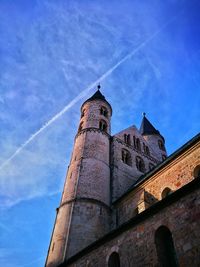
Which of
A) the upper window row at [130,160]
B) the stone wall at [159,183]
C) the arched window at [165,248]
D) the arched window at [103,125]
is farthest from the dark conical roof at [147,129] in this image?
the arched window at [165,248]

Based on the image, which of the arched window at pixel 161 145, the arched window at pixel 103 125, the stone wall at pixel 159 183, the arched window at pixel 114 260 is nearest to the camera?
the arched window at pixel 114 260

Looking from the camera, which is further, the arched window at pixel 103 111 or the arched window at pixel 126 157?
the arched window at pixel 103 111

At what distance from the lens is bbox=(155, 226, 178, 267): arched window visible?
7.81m

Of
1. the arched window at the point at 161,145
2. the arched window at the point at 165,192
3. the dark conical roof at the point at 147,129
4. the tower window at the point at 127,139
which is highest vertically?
the dark conical roof at the point at 147,129

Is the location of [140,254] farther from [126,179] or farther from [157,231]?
[126,179]

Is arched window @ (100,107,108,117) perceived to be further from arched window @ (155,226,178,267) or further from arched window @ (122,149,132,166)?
arched window @ (155,226,178,267)

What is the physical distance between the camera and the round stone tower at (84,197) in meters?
14.6

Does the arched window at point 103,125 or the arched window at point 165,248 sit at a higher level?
the arched window at point 103,125

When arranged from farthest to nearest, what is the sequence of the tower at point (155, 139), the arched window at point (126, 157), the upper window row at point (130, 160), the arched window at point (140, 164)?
the tower at point (155, 139) < the arched window at point (140, 164) < the upper window row at point (130, 160) < the arched window at point (126, 157)

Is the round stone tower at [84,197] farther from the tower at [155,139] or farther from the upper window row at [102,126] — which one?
the tower at [155,139]

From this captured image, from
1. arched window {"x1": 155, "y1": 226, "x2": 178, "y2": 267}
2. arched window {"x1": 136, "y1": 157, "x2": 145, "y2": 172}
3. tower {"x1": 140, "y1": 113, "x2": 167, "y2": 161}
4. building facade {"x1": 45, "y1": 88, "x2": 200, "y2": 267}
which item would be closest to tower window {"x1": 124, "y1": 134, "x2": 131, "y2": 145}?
building facade {"x1": 45, "y1": 88, "x2": 200, "y2": 267}

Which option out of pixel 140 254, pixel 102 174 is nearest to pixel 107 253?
pixel 140 254

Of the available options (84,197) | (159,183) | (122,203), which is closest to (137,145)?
(122,203)

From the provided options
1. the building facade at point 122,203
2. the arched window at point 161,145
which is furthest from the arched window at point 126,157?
the arched window at point 161,145
